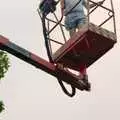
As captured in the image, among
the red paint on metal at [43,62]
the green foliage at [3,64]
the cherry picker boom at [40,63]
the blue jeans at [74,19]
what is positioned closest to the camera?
the cherry picker boom at [40,63]

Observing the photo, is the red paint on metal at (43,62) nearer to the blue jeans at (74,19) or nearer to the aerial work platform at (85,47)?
the aerial work platform at (85,47)

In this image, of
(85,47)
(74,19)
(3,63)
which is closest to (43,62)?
(85,47)

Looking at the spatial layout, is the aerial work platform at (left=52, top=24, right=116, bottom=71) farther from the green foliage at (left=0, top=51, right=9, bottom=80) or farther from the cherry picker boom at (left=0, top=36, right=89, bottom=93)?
the green foliage at (left=0, top=51, right=9, bottom=80)

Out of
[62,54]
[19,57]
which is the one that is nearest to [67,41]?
[62,54]

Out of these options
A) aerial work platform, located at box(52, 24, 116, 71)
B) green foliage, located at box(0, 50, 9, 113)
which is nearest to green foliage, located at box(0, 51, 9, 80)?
green foliage, located at box(0, 50, 9, 113)

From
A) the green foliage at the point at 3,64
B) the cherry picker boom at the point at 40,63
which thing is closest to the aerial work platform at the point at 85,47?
the cherry picker boom at the point at 40,63

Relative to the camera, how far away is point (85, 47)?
10594mm

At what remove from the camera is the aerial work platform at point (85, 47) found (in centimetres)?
1041

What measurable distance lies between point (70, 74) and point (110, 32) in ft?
Result: 3.63

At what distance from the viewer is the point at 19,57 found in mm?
10242

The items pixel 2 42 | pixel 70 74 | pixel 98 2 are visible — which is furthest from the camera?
pixel 98 2

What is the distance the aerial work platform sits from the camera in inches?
410

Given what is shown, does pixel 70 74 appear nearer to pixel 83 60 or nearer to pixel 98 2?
pixel 83 60

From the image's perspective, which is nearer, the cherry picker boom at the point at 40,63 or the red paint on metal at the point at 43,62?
the cherry picker boom at the point at 40,63
